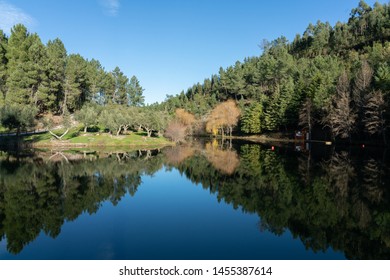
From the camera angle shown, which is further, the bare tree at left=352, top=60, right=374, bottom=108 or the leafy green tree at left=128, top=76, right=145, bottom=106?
the leafy green tree at left=128, top=76, right=145, bottom=106

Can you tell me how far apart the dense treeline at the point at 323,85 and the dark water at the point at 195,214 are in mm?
39587

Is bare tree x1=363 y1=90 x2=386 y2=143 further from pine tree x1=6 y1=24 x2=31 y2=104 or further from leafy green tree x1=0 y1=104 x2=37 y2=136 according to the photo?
pine tree x1=6 y1=24 x2=31 y2=104

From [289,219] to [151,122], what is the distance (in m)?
66.8

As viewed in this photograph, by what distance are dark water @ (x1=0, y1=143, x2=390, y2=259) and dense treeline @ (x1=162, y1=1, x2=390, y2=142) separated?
130 ft

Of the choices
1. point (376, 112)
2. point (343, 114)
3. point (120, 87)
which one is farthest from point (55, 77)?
point (376, 112)

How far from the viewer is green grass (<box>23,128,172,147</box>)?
2808 inches

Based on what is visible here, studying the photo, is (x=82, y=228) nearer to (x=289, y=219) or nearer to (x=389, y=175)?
(x=289, y=219)

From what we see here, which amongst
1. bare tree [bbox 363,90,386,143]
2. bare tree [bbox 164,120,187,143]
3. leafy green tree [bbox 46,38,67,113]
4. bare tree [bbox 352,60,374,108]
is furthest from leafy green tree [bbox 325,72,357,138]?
leafy green tree [bbox 46,38,67,113]

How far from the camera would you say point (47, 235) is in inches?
726

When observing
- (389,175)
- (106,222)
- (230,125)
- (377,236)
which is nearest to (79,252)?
(106,222)

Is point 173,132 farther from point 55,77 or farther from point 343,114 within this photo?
point 55,77

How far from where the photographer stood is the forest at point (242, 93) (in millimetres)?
75250

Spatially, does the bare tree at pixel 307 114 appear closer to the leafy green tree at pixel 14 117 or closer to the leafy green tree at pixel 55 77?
the leafy green tree at pixel 14 117

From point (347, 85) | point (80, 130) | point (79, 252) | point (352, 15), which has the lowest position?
point (79, 252)
